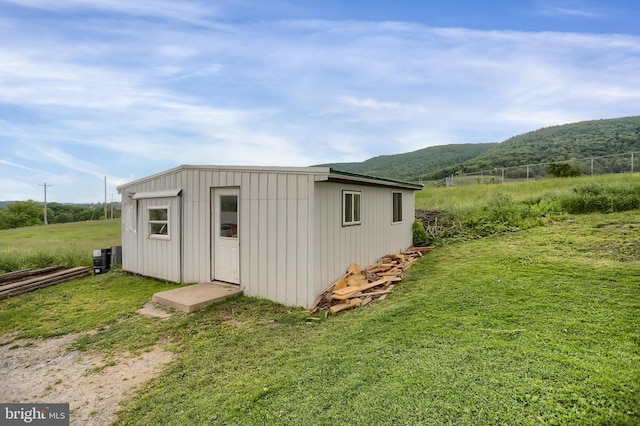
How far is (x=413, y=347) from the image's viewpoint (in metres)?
3.54

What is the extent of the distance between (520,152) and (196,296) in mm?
49976

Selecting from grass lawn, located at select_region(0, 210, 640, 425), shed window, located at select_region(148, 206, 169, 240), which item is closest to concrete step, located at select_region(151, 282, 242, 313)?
grass lawn, located at select_region(0, 210, 640, 425)

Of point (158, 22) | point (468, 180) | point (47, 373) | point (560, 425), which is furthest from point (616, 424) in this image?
point (468, 180)

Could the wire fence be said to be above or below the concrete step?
above

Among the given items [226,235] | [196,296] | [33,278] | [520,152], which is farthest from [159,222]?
[520,152]

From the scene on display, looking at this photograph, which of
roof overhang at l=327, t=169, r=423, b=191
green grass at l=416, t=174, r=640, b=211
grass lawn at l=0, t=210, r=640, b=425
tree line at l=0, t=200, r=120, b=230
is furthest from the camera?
tree line at l=0, t=200, r=120, b=230

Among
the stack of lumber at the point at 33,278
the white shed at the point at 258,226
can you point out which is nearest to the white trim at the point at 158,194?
the white shed at the point at 258,226

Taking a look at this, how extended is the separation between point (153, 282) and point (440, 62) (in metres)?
12.5

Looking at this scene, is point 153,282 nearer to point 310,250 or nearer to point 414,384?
point 310,250

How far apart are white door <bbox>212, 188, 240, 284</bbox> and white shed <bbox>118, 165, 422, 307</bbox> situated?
22 mm

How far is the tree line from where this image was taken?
44938 mm

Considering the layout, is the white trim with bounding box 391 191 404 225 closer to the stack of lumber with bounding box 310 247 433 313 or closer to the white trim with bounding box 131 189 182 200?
the stack of lumber with bounding box 310 247 433 313

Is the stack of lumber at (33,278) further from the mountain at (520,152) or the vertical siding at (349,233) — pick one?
the mountain at (520,152)

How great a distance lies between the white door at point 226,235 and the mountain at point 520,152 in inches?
1200
